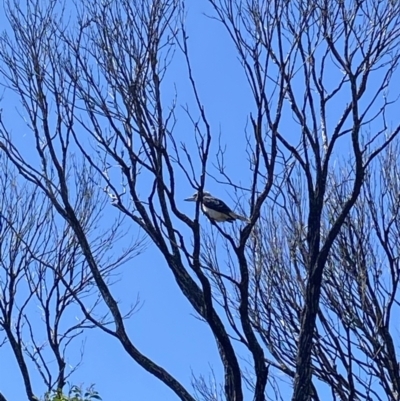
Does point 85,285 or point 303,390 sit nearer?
point 303,390

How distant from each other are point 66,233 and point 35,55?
3.71 meters

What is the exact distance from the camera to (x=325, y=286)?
25.9 feet

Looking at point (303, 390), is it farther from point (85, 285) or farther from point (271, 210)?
point (85, 285)

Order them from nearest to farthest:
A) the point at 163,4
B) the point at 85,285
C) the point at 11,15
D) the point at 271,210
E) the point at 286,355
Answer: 1. the point at 163,4
2. the point at 11,15
3. the point at 286,355
4. the point at 271,210
5. the point at 85,285

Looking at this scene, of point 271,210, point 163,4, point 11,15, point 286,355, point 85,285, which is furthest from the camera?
point 85,285

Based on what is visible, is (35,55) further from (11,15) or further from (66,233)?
(66,233)

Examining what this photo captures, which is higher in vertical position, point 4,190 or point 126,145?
point 4,190

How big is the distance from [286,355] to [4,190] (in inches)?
143

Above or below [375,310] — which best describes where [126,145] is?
below

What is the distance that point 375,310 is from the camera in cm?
762

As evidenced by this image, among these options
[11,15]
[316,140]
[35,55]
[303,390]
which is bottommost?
[303,390]

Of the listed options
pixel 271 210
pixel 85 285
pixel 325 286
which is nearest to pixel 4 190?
pixel 85 285

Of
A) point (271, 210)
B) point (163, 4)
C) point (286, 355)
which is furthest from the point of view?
point (271, 210)

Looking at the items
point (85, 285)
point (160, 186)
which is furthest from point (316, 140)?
point (85, 285)
